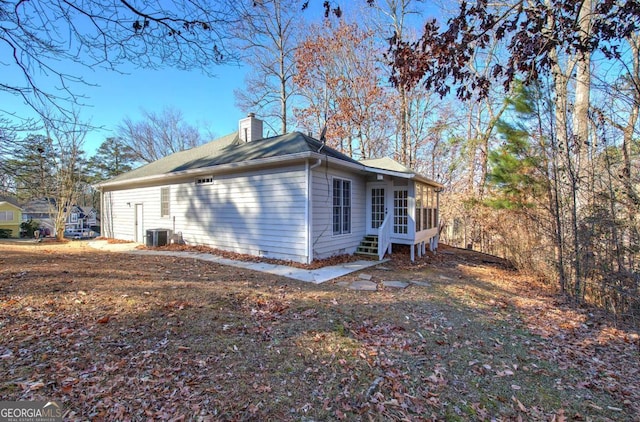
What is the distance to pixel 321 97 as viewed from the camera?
790 inches

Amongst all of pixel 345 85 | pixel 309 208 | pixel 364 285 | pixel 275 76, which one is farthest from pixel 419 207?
pixel 275 76

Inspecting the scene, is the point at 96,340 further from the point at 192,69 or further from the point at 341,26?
the point at 341,26

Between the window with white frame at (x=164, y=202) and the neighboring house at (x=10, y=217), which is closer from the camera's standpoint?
the window with white frame at (x=164, y=202)

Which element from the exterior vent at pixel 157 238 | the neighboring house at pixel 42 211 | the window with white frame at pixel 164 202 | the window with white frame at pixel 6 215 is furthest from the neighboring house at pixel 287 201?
the window with white frame at pixel 6 215

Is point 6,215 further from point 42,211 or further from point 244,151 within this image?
point 244,151

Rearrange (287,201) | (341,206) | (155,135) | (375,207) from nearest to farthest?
(287,201) → (341,206) → (375,207) → (155,135)

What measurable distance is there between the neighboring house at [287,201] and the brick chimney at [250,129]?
0.14 ft

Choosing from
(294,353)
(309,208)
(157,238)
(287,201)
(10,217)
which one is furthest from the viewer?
(10,217)

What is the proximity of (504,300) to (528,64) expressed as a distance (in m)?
4.44

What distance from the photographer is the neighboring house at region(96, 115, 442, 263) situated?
26.7 ft

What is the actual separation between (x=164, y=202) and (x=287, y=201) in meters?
6.56

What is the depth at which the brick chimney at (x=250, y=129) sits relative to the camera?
41.6 feet

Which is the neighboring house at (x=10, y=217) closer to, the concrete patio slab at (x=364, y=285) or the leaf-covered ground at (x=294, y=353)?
the leaf-covered ground at (x=294, y=353)

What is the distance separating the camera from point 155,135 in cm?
2842
